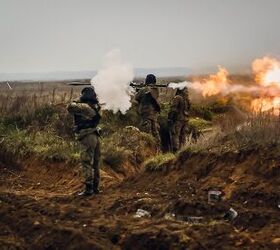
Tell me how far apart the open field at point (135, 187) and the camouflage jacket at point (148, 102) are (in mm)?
611

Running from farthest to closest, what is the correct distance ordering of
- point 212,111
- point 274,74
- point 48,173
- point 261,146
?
point 212,111
point 274,74
point 48,173
point 261,146

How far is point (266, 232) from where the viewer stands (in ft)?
32.4

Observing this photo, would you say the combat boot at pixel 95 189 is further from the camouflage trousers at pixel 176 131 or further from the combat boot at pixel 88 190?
the camouflage trousers at pixel 176 131

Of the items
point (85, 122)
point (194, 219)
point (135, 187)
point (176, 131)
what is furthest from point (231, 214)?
point (176, 131)

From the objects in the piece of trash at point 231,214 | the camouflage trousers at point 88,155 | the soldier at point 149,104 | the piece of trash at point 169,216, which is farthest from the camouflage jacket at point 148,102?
the piece of trash at point 231,214

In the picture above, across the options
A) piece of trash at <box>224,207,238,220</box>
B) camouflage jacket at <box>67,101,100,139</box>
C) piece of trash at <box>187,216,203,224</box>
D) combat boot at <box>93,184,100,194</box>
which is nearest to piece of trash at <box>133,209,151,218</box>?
piece of trash at <box>187,216,203,224</box>

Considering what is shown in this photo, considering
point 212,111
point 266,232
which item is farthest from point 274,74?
point 266,232

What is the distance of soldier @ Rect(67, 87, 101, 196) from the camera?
544 inches

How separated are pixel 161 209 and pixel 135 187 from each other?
8.95ft

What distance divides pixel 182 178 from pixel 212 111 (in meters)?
10.2

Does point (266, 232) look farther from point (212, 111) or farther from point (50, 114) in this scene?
point (212, 111)

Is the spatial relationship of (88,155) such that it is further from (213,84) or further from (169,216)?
(213,84)

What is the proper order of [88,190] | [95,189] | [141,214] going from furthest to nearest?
[95,189]
[88,190]
[141,214]

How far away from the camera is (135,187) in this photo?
1435cm
